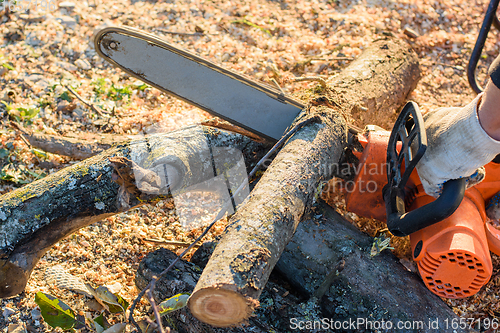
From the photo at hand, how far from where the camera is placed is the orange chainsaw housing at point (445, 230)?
1793 mm

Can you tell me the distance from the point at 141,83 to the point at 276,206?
246 centimetres

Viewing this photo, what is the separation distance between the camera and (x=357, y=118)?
258 centimetres

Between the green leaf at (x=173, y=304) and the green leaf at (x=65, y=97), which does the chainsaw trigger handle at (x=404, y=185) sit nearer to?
the green leaf at (x=173, y=304)

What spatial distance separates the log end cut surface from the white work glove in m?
1.24

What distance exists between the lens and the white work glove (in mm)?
1597

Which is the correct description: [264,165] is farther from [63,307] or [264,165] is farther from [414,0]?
[414,0]

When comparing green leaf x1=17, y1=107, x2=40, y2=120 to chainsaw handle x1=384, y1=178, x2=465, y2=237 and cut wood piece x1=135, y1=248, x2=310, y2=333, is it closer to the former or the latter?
cut wood piece x1=135, y1=248, x2=310, y2=333

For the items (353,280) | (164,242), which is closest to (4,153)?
(164,242)

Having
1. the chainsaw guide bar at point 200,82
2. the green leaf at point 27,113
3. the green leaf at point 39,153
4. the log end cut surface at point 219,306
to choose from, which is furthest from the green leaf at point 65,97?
the log end cut surface at point 219,306

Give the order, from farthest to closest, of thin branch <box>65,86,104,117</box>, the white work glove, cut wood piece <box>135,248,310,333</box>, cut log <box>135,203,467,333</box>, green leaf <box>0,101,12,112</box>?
1. thin branch <box>65,86,104,117</box>
2. green leaf <box>0,101,12,112</box>
3. cut log <box>135,203,467,333</box>
4. cut wood piece <box>135,248,310,333</box>
5. the white work glove

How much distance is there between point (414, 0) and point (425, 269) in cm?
431

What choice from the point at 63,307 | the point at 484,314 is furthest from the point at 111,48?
the point at 484,314

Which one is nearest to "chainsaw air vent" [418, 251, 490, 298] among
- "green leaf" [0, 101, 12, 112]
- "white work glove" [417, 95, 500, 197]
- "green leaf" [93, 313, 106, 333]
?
"white work glove" [417, 95, 500, 197]

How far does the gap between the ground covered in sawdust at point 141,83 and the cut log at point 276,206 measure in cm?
68
